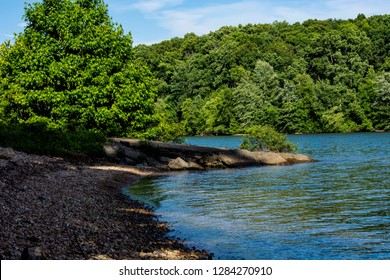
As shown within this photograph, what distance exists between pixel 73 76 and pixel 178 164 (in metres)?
12.1

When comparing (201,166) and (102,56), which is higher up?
(102,56)

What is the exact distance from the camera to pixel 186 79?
162875 mm

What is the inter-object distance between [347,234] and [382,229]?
1.43 metres

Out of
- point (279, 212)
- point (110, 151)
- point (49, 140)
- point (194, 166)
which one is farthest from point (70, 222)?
point (194, 166)

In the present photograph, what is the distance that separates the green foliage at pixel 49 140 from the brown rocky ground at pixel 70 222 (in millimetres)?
9712

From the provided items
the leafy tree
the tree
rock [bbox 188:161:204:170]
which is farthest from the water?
the leafy tree

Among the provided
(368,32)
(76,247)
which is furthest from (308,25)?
(76,247)

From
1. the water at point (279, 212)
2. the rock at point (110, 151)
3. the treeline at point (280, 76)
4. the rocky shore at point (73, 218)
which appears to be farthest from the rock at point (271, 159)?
the treeline at point (280, 76)

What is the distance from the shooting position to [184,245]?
1465 cm

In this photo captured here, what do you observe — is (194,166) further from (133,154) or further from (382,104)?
A: (382,104)
